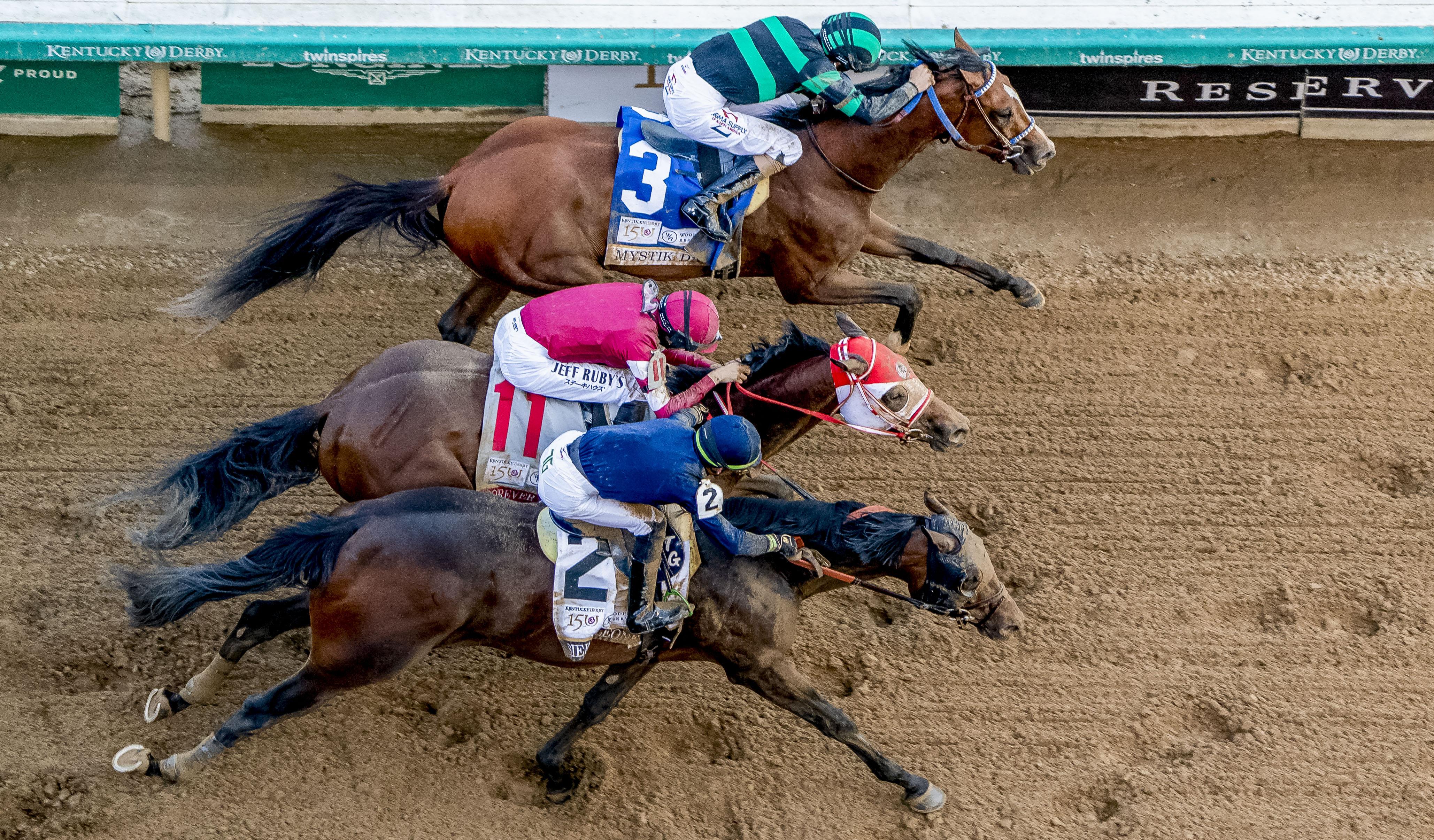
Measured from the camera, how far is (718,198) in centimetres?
512

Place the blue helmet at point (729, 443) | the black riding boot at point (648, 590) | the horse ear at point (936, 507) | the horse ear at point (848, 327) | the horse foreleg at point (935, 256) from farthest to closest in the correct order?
the horse foreleg at point (935, 256) < the horse ear at point (848, 327) < the horse ear at point (936, 507) < the black riding boot at point (648, 590) < the blue helmet at point (729, 443)

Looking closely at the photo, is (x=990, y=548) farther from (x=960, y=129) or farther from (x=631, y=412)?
(x=631, y=412)

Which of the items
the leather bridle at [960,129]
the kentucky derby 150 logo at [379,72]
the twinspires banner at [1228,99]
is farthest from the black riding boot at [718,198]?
the kentucky derby 150 logo at [379,72]

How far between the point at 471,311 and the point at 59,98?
2.82 metres

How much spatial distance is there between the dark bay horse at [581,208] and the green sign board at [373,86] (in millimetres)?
1447

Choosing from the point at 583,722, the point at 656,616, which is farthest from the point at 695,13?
the point at 583,722

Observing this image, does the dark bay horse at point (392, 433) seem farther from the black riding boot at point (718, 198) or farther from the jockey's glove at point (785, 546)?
the black riding boot at point (718, 198)

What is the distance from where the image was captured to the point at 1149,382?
6176mm

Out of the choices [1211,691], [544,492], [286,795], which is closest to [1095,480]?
[1211,691]

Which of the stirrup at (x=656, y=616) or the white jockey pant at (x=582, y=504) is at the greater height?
the white jockey pant at (x=582, y=504)

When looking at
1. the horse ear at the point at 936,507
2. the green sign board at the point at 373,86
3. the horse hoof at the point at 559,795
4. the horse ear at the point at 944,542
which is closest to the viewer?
the horse ear at the point at 944,542

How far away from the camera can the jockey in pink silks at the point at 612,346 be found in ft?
14.6

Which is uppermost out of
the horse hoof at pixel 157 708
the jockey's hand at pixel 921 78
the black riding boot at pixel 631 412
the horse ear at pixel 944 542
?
the jockey's hand at pixel 921 78

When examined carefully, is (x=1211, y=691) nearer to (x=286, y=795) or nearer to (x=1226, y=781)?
(x=1226, y=781)
